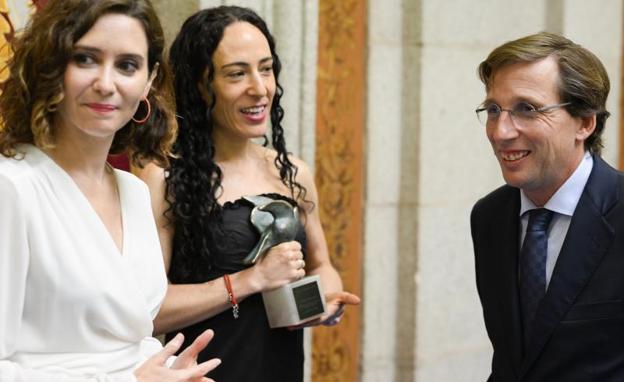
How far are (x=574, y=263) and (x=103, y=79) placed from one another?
138 cm

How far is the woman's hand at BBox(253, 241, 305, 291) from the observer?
3633mm

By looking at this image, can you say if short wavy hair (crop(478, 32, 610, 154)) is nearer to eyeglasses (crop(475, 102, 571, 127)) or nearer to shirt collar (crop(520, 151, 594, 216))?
eyeglasses (crop(475, 102, 571, 127))

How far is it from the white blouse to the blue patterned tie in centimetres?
111

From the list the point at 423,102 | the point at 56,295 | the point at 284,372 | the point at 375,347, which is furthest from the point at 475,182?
the point at 56,295

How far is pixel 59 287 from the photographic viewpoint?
2.46 m

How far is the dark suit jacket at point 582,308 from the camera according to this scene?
2.98 m

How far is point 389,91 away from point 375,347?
Result: 51.1 inches

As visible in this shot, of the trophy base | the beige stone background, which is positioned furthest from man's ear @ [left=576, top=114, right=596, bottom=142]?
the beige stone background

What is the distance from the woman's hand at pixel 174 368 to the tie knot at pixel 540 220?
1.04m

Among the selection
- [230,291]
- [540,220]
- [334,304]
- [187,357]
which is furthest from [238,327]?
[540,220]

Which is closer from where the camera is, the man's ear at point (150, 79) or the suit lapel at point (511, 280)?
the man's ear at point (150, 79)

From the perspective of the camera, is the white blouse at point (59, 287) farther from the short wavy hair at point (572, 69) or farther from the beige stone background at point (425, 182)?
the beige stone background at point (425, 182)

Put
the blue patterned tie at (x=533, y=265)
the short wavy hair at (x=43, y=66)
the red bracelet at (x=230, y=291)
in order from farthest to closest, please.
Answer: the red bracelet at (x=230, y=291), the blue patterned tie at (x=533, y=265), the short wavy hair at (x=43, y=66)

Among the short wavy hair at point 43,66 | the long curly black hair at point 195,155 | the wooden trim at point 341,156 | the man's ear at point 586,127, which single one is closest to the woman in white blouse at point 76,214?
the short wavy hair at point 43,66
